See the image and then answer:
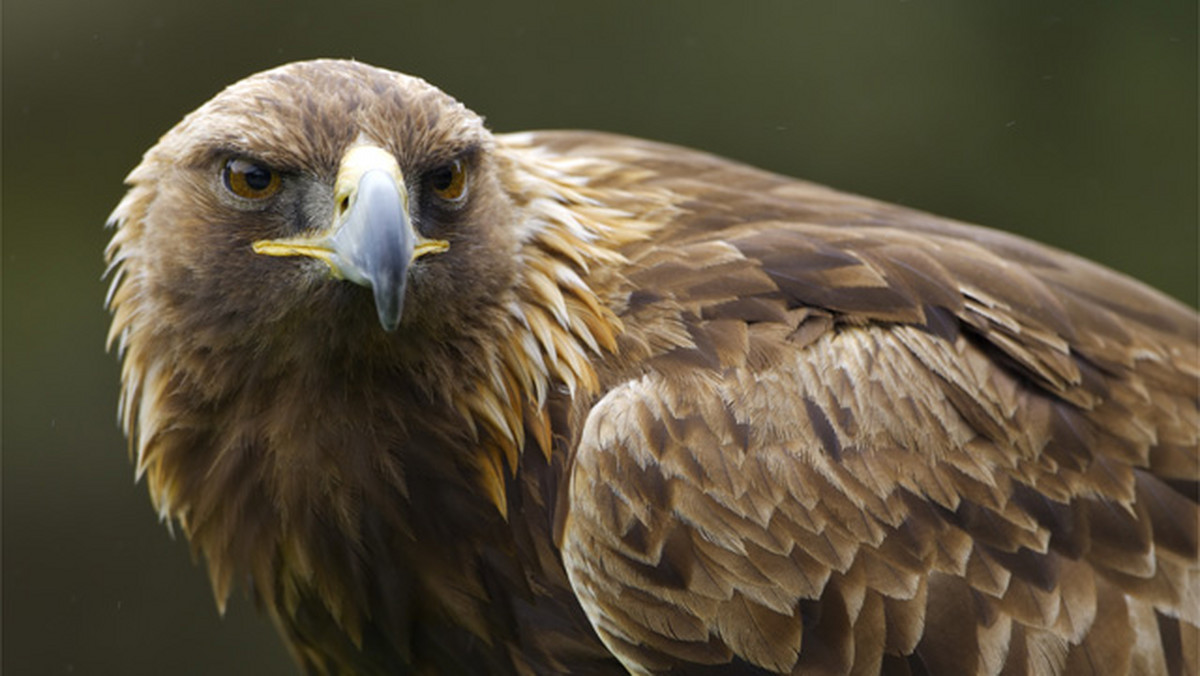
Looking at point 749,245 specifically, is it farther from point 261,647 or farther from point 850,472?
point 261,647

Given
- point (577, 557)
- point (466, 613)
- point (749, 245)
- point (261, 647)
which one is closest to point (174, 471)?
point (466, 613)

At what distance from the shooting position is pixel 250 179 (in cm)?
366

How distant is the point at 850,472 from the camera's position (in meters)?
3.93

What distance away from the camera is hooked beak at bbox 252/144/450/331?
3326 millimetres

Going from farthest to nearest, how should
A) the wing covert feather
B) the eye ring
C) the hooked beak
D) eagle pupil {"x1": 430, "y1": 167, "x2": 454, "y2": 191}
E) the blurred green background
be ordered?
the blurred green background < the wing covert feather < eagle pupil {"x1": 430, "y1": 167, "x2": 454, "y2": 191} < the eye ring < the hooked beak

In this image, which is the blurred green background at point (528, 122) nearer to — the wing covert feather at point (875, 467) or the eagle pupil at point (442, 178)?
the wing covert feather at point (875, 467)

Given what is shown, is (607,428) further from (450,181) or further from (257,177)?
(257,177)

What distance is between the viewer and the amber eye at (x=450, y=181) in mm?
3742

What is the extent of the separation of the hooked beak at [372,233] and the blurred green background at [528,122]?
175 inches

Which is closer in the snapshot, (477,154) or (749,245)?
(477,154)

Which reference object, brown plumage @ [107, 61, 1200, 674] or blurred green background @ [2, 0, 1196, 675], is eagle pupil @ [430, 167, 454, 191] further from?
blurred green background @ [2, 0, 1196, 675]

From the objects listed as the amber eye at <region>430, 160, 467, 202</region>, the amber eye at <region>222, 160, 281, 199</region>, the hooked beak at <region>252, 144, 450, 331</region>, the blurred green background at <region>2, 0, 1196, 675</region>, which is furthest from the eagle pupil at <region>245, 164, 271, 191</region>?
the blurred green background at <region>2, 0, 1196, 675</region>

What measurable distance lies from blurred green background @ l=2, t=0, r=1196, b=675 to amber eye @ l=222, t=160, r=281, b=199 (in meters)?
A: 4.20

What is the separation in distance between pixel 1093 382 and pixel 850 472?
0.81 m
